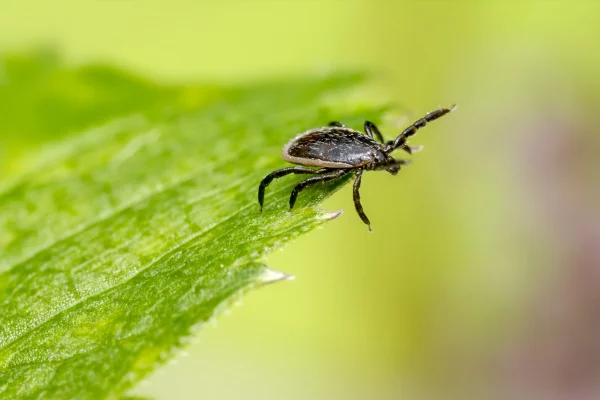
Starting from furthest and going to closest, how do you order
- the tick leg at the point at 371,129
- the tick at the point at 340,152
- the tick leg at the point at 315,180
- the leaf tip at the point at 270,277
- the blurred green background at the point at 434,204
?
the blurred green background at the point at 434,204 → the tick leg at the point at 371,129 → the tick at the point at 340,152 → the tick leg at the point at 315,180 → the leaf tip at the point at 270,277

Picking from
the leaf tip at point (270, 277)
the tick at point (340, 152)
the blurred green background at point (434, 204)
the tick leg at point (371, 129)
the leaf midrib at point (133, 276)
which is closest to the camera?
the leaf tip at point (270, 277)

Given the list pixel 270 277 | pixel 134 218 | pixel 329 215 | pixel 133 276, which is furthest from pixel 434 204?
pixel 270 277

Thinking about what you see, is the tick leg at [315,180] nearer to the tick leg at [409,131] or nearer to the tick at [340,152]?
the tick at [340,152]

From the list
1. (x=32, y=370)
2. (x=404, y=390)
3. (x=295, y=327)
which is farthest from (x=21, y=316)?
(x=404, y=390)

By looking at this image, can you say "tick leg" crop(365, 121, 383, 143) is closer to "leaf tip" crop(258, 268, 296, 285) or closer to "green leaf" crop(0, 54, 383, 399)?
"green leaf" crop(0, 54, 383, 399)

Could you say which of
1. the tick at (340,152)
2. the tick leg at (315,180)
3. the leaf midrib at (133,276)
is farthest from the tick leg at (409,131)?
the leaf midrib at (133,276)

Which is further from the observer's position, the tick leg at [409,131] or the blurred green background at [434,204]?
the blurred green background at [434,204]

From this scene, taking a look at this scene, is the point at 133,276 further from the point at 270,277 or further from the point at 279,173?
the point at 279,173

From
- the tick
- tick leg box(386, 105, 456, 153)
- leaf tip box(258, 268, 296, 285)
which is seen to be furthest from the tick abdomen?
leaf tip box(258, 268, 296, 285)

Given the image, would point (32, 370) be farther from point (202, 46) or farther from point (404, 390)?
point (202, 46)
